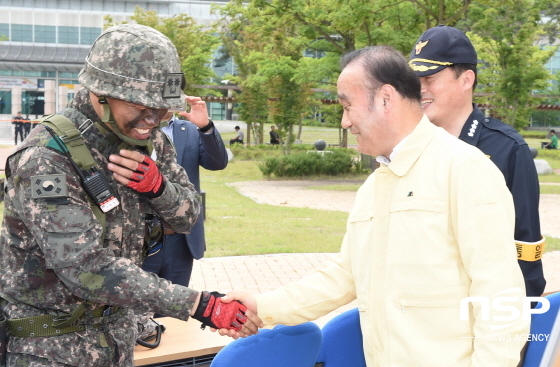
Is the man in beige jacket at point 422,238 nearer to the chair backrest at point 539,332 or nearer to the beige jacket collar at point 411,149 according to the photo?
the beige jacket collar at point 411,149

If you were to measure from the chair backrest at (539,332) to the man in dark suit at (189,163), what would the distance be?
7.36 ft

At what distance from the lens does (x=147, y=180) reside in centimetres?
231

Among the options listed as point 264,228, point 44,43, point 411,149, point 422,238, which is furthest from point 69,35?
point 422,238

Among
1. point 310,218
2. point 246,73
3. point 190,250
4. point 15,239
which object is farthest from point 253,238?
point 246,73

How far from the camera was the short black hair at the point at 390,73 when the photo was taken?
7.23ft

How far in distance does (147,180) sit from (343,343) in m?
1.14

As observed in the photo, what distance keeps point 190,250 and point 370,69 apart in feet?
8.16

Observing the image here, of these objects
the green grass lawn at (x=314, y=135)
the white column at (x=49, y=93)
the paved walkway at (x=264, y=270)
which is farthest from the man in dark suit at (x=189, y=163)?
the white column at (x=49, y=93)

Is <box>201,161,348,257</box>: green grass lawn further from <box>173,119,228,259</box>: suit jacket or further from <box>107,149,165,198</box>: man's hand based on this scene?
<box>107,149,165,198</box>: man's hand

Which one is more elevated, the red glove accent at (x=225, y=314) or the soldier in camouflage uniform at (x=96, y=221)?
the soldier in camouflage uniform at (x=96, y=221)

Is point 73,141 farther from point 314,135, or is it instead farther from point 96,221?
point 314,135

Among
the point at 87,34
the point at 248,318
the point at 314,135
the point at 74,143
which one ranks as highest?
the point at 74,143

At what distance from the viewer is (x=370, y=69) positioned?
222 cm

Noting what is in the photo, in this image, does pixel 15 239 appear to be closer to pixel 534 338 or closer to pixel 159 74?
pixel 159 74
